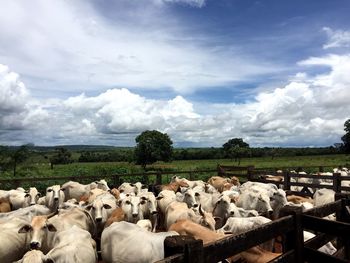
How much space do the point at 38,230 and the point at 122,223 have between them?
1832 millimetres

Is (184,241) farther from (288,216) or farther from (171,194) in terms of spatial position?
(171,194)

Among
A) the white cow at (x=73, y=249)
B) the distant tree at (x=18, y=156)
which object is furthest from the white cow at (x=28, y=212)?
the distant tree at (x=18, y=156)

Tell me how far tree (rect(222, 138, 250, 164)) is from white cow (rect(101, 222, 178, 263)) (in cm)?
9163

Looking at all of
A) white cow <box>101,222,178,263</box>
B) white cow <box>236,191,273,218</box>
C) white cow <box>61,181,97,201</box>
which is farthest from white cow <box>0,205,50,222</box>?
white cow <box>236,191,273,218</box>

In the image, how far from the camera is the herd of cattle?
7.03m

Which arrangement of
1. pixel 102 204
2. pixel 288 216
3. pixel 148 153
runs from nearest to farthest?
pixel 288 216 < pixel 102 204 < pixel 148 153

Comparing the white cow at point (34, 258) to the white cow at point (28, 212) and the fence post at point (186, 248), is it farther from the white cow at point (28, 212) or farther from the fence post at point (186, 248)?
the white cow at point (28, 212)

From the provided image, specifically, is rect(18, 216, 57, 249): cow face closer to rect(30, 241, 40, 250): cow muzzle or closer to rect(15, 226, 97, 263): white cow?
rect(30, 241, 40, 250): cow muzzle

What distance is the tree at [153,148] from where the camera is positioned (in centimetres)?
6294

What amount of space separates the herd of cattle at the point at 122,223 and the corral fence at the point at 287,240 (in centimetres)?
101

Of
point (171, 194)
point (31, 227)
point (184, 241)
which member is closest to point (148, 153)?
point (171, 194)

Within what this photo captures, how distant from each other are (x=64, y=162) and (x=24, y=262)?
354ft

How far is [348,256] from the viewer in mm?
5996

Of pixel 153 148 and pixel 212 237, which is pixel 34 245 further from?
pixel 153 148
